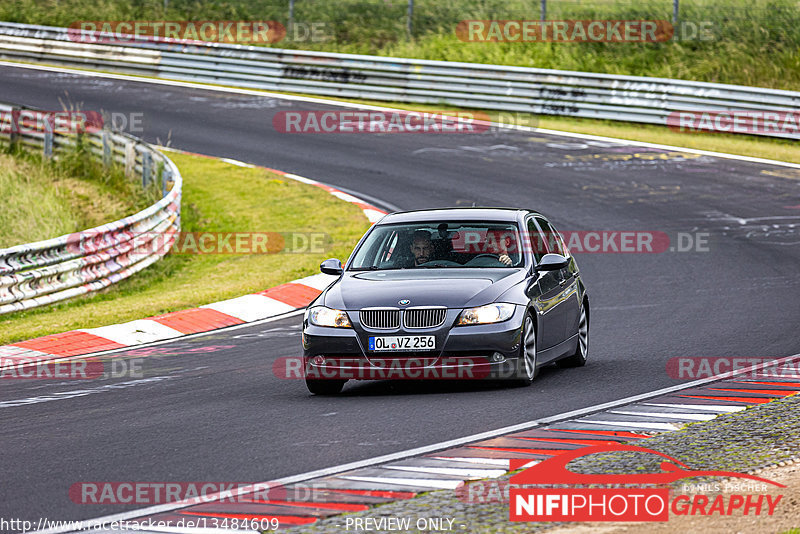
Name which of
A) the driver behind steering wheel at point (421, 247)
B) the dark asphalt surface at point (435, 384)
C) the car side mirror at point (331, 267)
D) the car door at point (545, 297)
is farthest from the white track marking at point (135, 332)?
the car door at point (545, 297)

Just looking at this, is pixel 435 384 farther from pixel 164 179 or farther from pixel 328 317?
pixel 164 179

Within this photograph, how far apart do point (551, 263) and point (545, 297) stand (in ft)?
0.96

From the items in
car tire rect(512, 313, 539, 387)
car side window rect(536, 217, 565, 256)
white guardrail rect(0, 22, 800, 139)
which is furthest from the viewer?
white guardrail rect(0, 22, 800, 139)

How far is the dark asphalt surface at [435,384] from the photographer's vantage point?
24.7 feet

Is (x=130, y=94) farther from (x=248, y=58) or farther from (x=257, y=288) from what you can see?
(x=257, y=288)

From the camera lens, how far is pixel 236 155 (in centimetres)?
2519

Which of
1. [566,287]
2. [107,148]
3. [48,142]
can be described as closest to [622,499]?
[566,287]

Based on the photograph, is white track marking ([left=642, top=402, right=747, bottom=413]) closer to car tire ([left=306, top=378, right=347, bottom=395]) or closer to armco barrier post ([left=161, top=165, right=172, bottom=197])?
car tire ([left=306, top=378, right=347, bottom=395])

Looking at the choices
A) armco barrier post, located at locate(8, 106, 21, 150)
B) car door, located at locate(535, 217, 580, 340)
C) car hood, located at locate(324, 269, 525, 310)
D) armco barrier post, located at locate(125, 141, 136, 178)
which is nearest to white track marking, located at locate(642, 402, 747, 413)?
car hood, located at locate(324, 269, 525, 310)

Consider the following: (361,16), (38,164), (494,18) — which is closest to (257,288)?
(38,164)

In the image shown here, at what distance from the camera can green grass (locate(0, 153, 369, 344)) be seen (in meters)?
14.4

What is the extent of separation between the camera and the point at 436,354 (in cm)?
920

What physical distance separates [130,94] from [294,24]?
6415mm

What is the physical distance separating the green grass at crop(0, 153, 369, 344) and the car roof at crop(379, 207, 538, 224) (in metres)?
4.44
